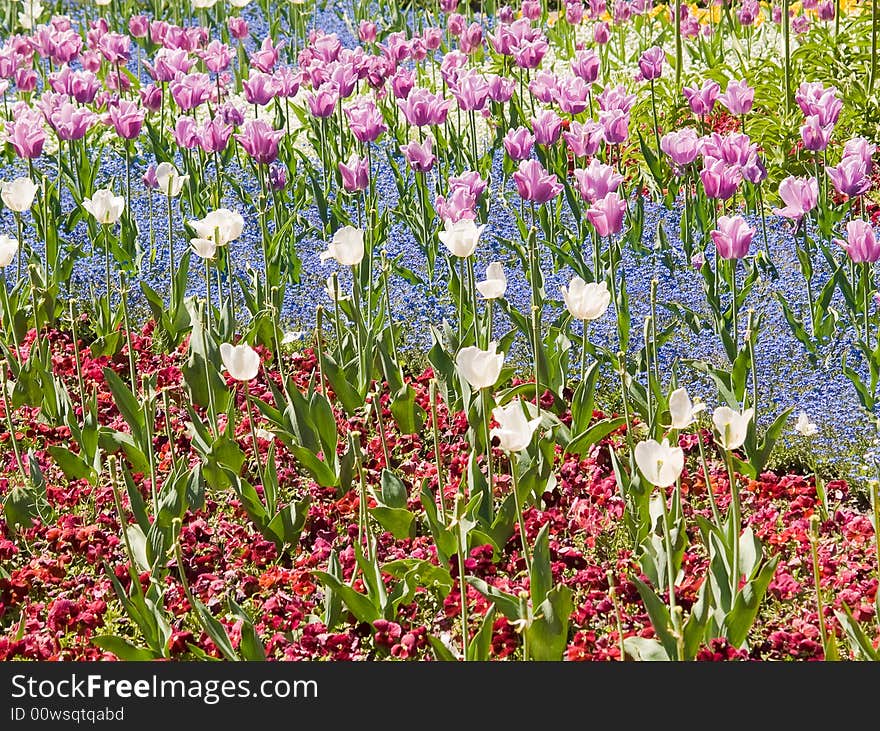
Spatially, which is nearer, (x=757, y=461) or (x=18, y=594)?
(x=18, y=594)

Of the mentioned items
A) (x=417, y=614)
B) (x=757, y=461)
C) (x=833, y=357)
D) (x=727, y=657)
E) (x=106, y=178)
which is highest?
(x=106, y=178)

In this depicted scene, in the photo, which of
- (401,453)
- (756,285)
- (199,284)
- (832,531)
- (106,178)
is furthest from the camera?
(106,178)

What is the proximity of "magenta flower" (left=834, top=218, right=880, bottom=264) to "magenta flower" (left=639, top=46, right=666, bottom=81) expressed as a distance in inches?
62.7

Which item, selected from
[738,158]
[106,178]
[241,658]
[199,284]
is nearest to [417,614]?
[241,658]

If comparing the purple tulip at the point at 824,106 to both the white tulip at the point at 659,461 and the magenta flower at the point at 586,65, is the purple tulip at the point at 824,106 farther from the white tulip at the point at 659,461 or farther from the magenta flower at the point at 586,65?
the white tulip at the point at 659,461

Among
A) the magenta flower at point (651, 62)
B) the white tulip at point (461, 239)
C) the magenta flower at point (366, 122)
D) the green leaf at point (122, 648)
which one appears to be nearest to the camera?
the green leaf at point (122, 648)

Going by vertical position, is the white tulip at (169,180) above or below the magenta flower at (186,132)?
below

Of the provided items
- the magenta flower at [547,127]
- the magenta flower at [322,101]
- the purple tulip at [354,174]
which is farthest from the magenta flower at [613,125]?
the magenta flower at [322,101]

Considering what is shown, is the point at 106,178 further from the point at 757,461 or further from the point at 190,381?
the point at 757,461

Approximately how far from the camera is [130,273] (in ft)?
14.4

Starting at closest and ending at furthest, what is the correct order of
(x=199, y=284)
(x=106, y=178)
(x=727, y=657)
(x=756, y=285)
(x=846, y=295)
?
(x=727, y=657)
(x=846, y=295)
(x=756, y=285)
(x=199, y=284)
(x=106, y=178)

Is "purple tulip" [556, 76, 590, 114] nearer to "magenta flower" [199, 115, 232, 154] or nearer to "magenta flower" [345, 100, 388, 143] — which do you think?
"magenta flower" [345, 100, 388, 143]

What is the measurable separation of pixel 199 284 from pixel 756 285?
1.95 m

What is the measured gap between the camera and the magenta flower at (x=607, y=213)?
3156 mm
